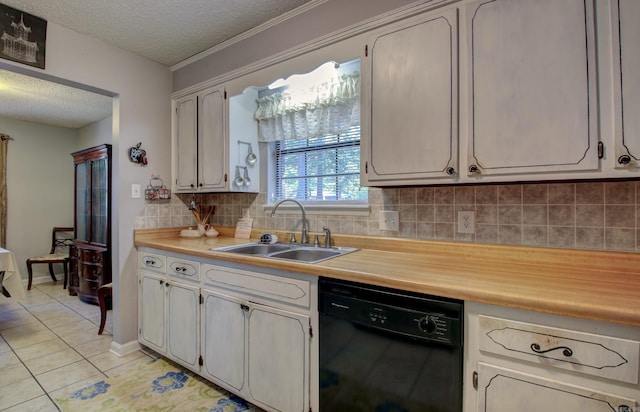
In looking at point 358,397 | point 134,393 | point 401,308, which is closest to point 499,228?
point 401,308

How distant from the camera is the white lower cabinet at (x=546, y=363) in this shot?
0.84 metres

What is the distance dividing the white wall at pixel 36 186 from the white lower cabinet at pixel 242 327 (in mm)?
3703

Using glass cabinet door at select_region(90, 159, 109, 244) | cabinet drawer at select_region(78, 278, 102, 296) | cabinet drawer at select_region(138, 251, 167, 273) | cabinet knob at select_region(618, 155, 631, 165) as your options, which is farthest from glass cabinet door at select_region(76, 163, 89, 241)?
cabinet knob at select_region(618, 155, 631, 165)

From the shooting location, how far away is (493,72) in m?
1.29

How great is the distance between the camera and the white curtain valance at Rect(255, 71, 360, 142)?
203 cm

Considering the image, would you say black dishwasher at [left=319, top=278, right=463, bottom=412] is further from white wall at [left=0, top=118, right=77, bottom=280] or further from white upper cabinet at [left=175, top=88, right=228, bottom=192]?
white wall at [left=0, top=118, right=77, bottom=280]

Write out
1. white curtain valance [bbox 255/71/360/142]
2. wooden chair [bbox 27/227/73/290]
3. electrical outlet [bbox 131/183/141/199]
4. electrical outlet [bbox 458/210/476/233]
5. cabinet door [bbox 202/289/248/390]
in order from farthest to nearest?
wooden chair [bbox 27/227/73/290] → electrical outlet [bbox 131/183/141/199] → white curtain valance [bbox 255/71/360/142] → cabinet door [bbox 202/289/248/390] → electrical outlet [bbox 458/210/476/233]

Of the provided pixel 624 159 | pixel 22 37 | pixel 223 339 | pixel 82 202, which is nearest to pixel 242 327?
pixel 223 339

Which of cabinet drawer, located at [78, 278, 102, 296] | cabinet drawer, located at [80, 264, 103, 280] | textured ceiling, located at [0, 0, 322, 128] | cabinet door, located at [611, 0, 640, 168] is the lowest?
cabinet drawer, located at [78, 278, 102, 296]

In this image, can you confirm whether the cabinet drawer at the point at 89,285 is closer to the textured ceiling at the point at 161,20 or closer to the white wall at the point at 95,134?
the white wall at the point at 95,134

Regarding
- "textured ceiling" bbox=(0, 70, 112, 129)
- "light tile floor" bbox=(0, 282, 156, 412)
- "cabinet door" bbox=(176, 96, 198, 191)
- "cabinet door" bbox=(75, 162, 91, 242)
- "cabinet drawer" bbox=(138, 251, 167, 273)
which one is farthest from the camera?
"cabinet door" bbox=(75, 162, 91, 242)

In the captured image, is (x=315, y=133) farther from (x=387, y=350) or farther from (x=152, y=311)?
(x=152, y=311)

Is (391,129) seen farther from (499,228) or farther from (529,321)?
(529,321)

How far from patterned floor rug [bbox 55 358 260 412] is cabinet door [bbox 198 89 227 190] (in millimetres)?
1347
